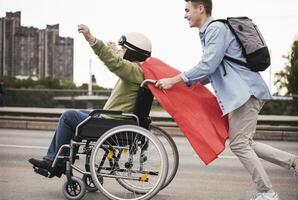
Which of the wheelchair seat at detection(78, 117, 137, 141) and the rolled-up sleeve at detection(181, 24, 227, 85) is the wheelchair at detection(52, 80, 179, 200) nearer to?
the wheelchair seat at detection(78, 117, 137, 141)

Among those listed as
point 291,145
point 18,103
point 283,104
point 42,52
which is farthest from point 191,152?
point 42,52

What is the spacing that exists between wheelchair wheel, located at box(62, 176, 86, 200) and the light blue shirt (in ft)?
4.07

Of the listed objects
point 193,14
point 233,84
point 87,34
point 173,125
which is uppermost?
point 193,14

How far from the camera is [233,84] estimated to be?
421 cm

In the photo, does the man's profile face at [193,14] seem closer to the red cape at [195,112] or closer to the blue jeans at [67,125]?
the red cape at [195,112]

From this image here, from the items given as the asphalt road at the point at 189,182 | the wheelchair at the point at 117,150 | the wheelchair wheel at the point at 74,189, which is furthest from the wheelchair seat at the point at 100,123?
the asphalt road at the point at 189,182

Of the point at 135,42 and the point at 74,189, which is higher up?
the point at 135,42

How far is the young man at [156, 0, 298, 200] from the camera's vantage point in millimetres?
4176

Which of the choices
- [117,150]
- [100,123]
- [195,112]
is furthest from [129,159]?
[195,112]

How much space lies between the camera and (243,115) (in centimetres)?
424

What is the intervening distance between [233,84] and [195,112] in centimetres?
37

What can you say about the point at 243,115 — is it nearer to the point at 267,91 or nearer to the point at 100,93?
the point at 267,91

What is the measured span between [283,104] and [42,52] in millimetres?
49508

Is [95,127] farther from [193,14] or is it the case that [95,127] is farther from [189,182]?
[189,182]
